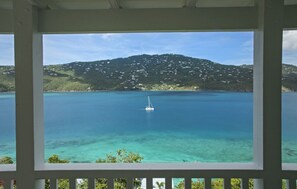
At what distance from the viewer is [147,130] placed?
9.67 metres

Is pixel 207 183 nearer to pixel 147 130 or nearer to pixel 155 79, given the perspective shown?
pixel 155 79

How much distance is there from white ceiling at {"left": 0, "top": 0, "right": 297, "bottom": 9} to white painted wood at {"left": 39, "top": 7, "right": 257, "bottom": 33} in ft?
0.21

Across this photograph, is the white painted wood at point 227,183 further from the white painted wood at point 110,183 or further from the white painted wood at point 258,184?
the white painted wood at point 110,183

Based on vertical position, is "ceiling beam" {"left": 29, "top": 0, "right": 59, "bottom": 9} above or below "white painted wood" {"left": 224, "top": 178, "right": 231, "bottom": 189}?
above

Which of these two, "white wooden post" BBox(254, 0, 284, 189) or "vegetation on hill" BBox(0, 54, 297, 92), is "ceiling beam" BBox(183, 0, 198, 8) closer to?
"white wooden post" BBox(254, 0, 284, 189)

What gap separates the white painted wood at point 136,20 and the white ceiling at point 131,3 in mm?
64

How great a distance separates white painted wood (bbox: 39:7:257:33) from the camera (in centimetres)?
175

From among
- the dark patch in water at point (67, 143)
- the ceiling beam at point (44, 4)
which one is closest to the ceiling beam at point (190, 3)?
the ceiling beam at point (44, 4)

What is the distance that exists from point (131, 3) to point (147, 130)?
8286 mm

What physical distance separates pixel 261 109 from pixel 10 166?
2112 mm

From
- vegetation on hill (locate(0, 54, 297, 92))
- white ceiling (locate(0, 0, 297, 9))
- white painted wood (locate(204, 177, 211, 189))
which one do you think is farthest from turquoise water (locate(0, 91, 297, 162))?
white painted wood (locate(204, 177, 211, 189))

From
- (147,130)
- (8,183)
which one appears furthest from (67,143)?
(8,183)

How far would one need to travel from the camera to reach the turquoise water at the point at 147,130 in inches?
297

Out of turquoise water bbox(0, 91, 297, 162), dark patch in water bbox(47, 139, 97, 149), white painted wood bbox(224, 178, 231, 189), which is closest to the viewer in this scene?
white painted wood bbox(224, 178, 231, 189)
